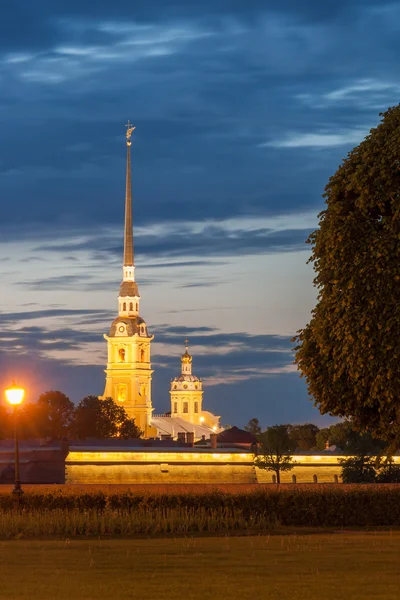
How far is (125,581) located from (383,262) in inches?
533

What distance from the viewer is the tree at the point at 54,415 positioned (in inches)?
7308

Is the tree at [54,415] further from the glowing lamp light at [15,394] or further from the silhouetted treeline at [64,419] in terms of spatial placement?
the glowing lamp light at [15,394]

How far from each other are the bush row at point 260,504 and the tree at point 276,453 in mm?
61583

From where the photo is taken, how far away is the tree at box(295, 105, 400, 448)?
32188 mm

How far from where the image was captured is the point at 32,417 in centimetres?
18425

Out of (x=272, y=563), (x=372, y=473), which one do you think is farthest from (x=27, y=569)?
(x=372, y=473)

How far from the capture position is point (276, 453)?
104312 mm

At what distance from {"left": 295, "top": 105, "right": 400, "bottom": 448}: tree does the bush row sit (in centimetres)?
331

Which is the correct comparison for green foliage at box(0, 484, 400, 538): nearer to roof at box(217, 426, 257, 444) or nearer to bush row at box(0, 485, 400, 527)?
bush row at box(0, 485, 400, 527)

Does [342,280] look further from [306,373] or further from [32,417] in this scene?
[32,417]

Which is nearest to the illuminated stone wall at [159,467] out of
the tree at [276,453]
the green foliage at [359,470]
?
the tree at [276,453]

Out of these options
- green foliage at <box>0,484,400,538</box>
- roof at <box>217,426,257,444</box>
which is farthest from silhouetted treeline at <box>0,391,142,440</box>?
green foliage at <box>0,484,400,538</box>

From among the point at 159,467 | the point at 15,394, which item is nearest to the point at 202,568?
the point at 15,394

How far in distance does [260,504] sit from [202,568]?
561 inches
